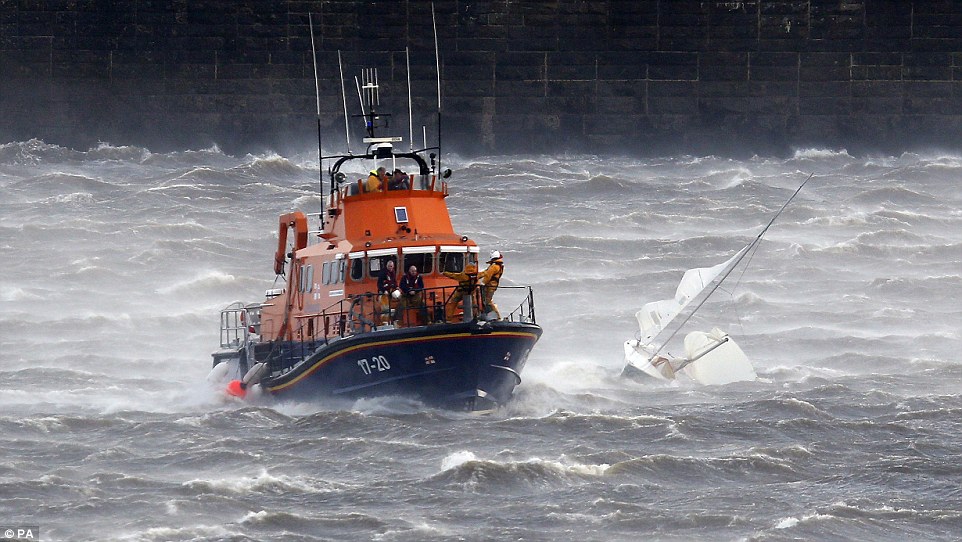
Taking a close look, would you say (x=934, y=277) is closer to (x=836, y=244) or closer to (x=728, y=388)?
(x=836, y=244)

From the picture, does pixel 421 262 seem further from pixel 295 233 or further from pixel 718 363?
pixel 718 363

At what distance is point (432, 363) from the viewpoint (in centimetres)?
1925

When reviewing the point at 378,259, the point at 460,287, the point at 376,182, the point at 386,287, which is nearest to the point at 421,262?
the point at 378,259

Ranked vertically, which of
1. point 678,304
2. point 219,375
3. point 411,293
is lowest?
point 219,375

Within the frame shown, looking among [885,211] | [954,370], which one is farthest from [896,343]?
[885,211]

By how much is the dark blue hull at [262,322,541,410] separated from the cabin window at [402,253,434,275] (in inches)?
63.9

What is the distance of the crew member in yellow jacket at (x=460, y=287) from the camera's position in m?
19.4

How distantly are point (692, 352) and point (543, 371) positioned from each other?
2.33m

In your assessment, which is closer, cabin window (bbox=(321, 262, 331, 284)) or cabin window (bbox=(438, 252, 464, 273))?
cabin window (bbox=(438, 252, 464, 273))

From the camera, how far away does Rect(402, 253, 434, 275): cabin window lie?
20.5 meters

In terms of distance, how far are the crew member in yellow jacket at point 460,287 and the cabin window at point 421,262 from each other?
32 centimetres

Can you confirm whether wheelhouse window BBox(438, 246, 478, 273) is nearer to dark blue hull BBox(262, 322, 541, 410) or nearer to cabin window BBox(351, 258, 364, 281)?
cabin window BBox(351, 258, 364, 281)

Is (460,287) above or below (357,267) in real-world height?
below

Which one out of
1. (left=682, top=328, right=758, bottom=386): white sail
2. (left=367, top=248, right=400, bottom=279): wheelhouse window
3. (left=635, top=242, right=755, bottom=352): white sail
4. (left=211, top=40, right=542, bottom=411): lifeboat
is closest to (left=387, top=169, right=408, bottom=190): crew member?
(left=211, top=40, right=542, bottom=411): lifeboat
